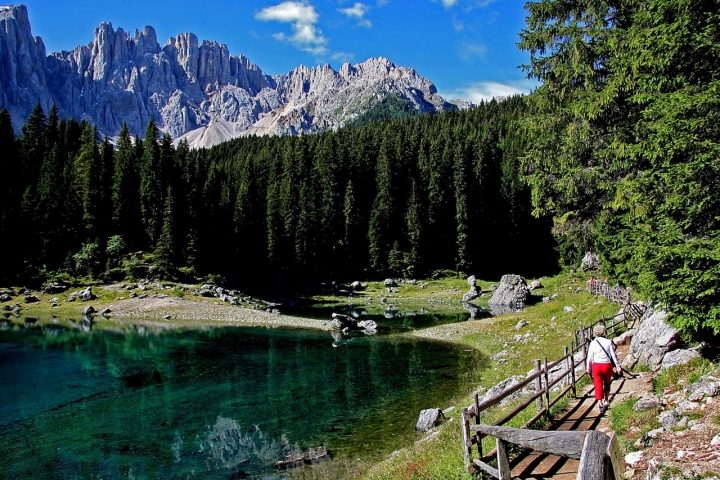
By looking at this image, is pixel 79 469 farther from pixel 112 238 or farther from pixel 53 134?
pixel 53 134

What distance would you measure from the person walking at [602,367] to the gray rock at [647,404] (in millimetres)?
1464

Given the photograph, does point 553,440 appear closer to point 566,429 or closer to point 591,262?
point 566,429

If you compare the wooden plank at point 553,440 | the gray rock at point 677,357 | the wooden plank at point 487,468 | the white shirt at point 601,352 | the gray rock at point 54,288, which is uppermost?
the gray rock at point 54,288

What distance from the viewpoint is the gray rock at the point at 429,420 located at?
63.4ft

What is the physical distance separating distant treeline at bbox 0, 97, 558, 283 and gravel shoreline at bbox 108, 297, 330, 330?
10027 mm

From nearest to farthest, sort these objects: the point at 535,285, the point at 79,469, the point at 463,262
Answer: the point at 79,469 → the point at 535,285 → the point at 463,262

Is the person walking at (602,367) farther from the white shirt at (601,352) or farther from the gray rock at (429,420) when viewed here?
the gray rock at (429,420)

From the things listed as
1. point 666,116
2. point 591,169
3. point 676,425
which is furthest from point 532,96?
point 676,425

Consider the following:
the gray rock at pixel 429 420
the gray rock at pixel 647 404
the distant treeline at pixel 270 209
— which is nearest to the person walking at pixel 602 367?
the gray rock at pixel 647 404

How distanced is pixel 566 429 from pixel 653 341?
5825mm

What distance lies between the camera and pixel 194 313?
197ft

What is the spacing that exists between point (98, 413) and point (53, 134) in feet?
319

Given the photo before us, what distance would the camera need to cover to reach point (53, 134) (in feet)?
325

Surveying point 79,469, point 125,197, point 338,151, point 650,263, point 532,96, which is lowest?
point 79,469
